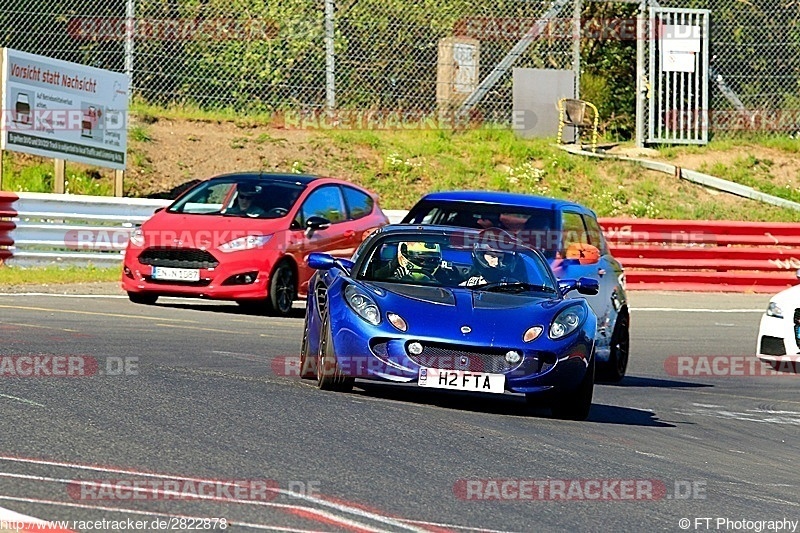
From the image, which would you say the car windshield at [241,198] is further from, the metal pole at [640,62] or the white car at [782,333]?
the metal pole at [640,62]

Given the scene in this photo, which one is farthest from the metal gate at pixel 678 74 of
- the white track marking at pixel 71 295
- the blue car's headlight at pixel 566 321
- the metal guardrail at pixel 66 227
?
the blue car's headlight at pixel 566 321

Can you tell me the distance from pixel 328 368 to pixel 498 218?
158 inches

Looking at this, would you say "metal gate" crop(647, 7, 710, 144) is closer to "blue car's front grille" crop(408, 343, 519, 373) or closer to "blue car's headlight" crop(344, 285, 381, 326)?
"blue car's headlight" crop(344, 285, 381, 326)

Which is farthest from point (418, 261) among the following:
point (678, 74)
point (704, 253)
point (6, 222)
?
point (678, 74)

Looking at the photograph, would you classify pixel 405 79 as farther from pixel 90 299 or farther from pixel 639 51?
pixel 90 299

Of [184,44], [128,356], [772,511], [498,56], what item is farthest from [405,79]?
[772,511]

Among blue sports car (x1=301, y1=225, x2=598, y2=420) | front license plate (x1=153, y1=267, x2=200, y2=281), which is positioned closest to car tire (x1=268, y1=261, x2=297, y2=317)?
front license plate (x1=153, y1=267, x2=200, y2=281)

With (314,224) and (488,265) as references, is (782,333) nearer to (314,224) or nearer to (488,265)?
(488,265)

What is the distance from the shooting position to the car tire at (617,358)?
13828mm

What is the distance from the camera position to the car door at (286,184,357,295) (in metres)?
17.6

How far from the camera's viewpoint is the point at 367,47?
91.4ft

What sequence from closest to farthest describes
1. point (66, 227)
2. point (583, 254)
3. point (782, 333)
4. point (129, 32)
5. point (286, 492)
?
point (286, 492) → point (583, 254) → point (782, 333) → point (66, 227) → point (129, 32)

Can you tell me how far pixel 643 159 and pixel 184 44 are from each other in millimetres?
8728

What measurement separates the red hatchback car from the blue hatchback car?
10.5ft
